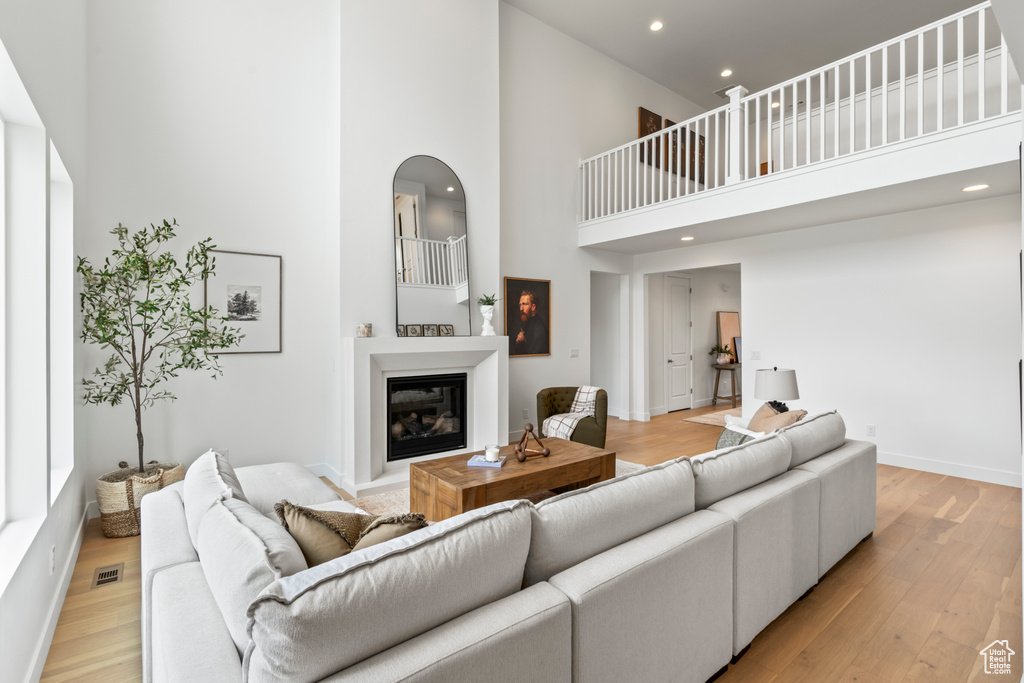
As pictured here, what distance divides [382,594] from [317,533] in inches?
15.8

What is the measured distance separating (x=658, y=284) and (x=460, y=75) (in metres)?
4.04

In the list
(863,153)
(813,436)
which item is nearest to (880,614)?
(813,436)

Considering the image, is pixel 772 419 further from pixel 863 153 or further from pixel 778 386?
pixel 863 153

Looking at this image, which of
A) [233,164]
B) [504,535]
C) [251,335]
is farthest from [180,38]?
[504,535]

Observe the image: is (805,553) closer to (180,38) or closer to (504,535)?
(504,535)

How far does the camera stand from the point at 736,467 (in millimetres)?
A: 2090

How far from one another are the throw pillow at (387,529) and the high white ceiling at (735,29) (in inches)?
232

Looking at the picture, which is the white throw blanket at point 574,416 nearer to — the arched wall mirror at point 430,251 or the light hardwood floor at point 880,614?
the arched wall mirror at point 430,251

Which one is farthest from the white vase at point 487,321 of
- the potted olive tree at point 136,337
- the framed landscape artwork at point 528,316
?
the potted olive tree at point 136,337

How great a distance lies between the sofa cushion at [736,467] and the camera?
196 centimetres

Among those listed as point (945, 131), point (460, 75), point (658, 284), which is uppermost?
point (460, 75)

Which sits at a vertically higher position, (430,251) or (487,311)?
(430,251)

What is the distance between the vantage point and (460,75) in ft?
16.1

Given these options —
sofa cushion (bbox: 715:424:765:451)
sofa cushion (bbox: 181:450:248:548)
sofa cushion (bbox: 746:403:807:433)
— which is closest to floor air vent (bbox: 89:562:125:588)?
sofa cushion (bbox: 181:450:248:548)
